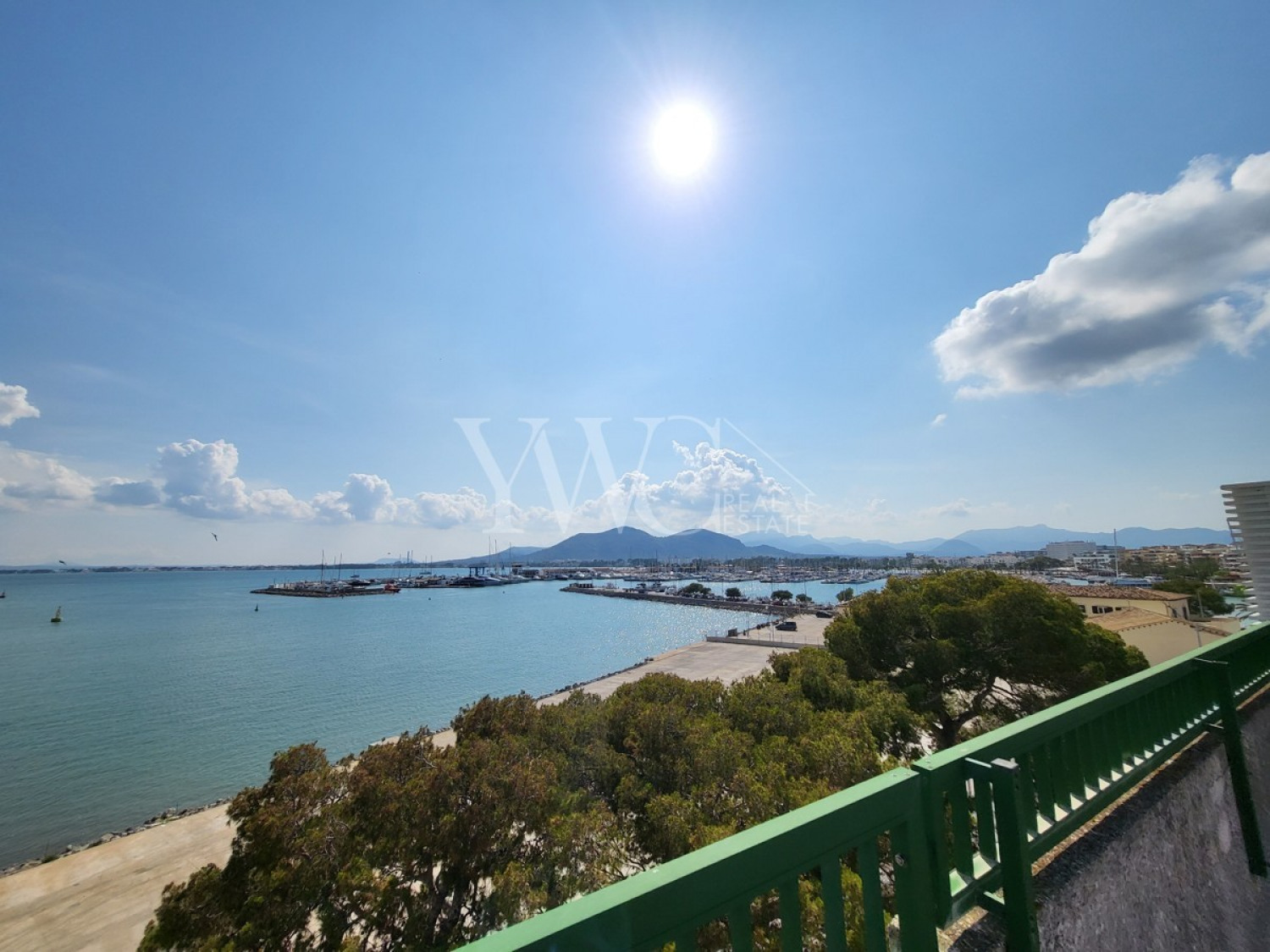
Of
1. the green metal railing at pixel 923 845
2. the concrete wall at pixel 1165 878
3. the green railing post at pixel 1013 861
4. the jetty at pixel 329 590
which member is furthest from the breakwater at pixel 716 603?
the green railing post at pixel 1013 861

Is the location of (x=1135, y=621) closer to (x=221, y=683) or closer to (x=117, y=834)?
(x=117, y=834)

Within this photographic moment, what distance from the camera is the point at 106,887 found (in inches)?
446

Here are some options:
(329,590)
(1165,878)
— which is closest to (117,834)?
(1165,878)

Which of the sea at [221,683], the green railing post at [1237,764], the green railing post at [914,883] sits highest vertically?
the green railing post at [914,883]

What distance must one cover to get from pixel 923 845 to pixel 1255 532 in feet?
31.0

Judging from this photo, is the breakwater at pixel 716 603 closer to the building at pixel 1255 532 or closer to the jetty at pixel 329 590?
the jetty at pixel 329 590

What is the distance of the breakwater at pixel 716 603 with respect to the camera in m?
62.8

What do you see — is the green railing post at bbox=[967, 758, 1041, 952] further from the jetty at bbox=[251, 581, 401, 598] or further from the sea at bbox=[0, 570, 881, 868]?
the jetty at bbox=[251, 581, 401, 598]

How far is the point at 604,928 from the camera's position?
31.3 inches

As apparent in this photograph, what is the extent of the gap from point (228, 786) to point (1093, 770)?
2433cm

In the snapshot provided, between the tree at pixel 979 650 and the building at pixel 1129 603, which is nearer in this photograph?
the tree at pixel 979 650

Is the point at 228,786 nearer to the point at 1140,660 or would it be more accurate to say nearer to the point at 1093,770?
the point at 1093,770

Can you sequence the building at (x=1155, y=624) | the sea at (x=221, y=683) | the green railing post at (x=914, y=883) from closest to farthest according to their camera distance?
the green railing post at (x=914, y=883), the building at (x=1155, y=624), the sea at (x=221, y=683)

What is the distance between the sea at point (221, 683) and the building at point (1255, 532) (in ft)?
80.6
